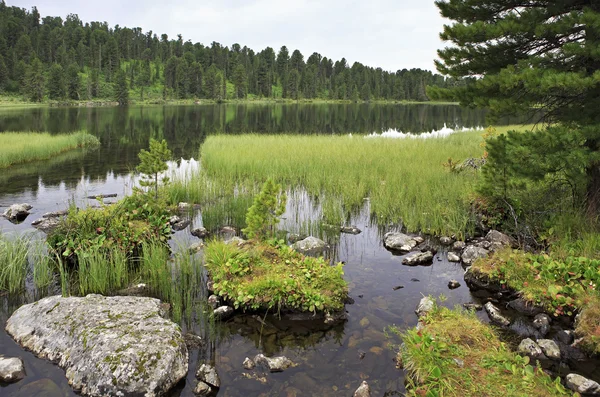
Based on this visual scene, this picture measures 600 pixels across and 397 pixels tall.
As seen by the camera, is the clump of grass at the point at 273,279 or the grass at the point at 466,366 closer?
the grass at the point at 466,366

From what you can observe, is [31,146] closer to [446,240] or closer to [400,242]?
→ [400,242]

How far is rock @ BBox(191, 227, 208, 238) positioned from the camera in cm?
1199

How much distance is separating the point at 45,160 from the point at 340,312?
24.5 meters

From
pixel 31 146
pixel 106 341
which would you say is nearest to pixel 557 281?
pixel 106 341

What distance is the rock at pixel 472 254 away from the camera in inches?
387

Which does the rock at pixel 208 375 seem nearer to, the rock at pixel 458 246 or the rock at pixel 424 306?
the rock at pixel 424 306

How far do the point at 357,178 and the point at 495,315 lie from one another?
10716 mm

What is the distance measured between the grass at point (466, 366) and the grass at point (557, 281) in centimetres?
152

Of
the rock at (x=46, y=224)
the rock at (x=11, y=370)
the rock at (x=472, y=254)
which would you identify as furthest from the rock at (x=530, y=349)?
the rock at (x=46, y=224)

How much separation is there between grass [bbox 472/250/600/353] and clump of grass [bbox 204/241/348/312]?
10.6 ft

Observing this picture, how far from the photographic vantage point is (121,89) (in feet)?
372

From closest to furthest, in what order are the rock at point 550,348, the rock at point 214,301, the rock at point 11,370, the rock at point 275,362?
the rock at point 11,370
the rock at point 275,362
the rock at point 550,348
the rock at point 214,301

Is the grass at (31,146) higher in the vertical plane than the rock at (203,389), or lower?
higher

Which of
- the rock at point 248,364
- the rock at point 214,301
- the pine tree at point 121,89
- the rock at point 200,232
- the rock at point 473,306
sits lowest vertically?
the rock at point 248,364
